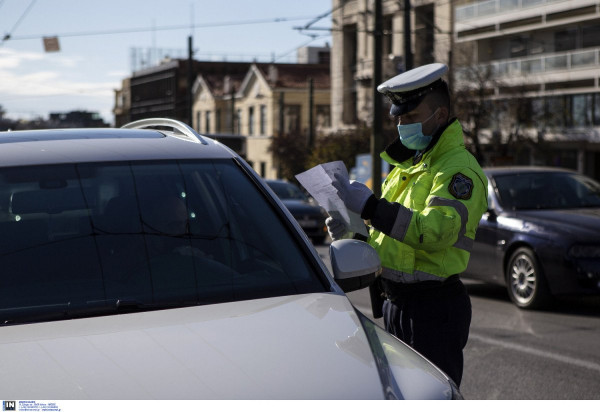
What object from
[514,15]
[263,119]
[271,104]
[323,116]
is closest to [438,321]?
[514,15]

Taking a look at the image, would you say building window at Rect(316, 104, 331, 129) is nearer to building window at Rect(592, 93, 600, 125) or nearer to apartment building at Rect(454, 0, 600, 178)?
→ apartment building at Rect(454, 0, 600, 178)

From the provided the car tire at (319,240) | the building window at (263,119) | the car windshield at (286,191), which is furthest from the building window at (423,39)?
the car tire at (319,240)

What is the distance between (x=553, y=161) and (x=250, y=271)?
147 ft

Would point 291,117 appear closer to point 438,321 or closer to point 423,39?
point 423,39

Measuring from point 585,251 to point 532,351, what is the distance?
7.37 ft

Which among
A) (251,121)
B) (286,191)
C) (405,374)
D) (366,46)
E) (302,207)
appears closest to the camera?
(405,374)

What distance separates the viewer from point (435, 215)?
3.57 meters

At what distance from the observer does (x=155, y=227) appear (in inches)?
137

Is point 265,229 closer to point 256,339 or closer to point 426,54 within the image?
point 256,339

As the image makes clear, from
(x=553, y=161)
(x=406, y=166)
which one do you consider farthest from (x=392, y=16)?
(x=406, y=166)

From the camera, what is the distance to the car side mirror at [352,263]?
3455 mm

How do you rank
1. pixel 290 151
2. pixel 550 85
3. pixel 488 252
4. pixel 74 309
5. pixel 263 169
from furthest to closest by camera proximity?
pixel 263 169, pixel 290 151, pixel 550 85, pixel 488 252, pixel 74 309

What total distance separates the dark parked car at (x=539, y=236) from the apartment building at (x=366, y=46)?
119 ft

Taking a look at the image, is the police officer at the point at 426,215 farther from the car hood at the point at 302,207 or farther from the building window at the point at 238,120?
the building window at the point at 238,120
